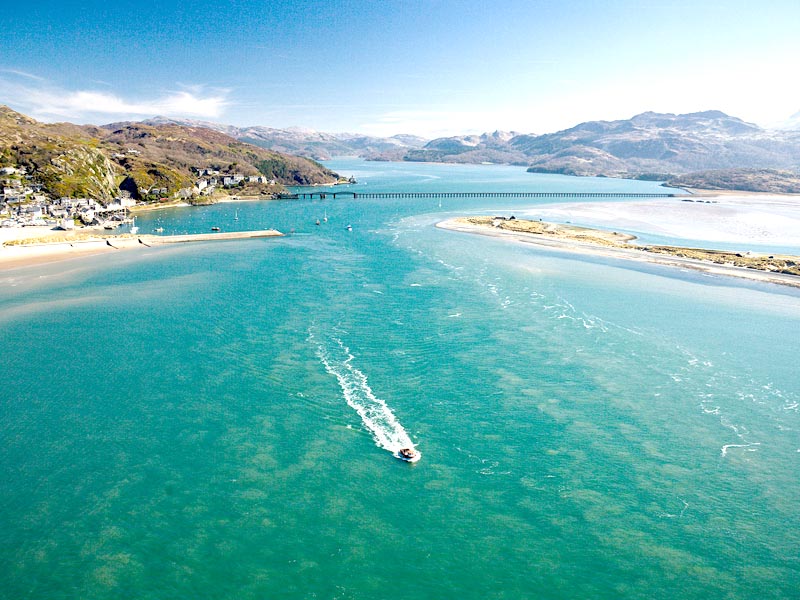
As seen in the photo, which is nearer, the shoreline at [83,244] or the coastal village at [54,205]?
the shoreline at [83,244]

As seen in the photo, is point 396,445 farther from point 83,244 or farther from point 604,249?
point 83,244

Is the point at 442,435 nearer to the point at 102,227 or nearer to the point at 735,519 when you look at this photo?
the point at 735,519

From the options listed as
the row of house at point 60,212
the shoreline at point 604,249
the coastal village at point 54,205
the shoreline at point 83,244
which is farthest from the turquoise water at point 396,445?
the coastal village at point 54,205

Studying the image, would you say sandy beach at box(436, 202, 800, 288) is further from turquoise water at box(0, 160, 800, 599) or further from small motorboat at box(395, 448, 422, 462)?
small motorboat at box(395, 448, 422, 462)

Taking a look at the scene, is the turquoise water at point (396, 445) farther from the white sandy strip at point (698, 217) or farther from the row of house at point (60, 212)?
the white sandy strip at point (698, 217)

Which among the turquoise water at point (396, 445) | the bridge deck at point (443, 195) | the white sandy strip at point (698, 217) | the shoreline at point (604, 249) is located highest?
the bridge deck at point (443, 195)

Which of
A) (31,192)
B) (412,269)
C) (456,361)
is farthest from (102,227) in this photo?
(456,361)

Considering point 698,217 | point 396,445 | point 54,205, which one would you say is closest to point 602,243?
point 698,217

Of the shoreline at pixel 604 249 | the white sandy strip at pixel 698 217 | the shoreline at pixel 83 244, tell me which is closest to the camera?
the shoreline at pixel 604 249
